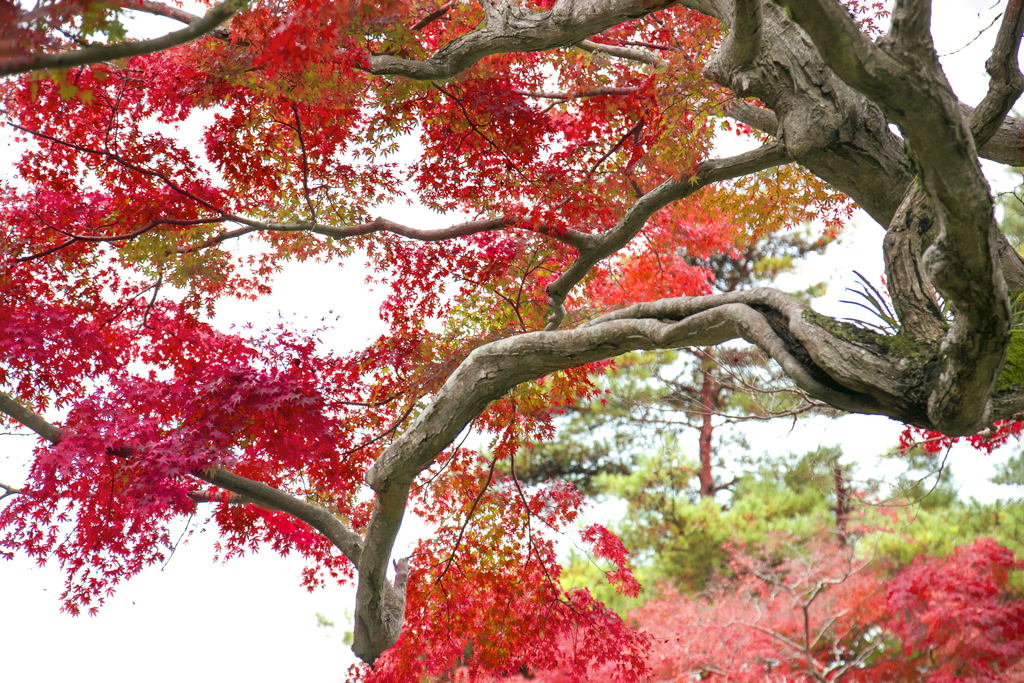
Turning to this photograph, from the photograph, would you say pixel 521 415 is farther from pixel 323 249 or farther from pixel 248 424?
pixel 323 249

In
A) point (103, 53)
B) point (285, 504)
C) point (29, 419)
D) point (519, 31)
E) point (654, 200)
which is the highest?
point (519, 31)

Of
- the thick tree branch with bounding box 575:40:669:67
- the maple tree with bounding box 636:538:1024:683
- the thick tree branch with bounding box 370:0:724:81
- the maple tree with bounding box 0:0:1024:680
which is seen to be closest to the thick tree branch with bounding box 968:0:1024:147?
the maple tree with bounding box 0:0:1024:680

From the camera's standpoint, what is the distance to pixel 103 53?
152 centimetres

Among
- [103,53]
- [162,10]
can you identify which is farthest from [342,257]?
[103,53]

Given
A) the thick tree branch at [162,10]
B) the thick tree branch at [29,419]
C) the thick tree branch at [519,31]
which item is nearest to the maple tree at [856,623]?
the thick tree branch at [29,419]

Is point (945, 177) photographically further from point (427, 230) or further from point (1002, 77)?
point (427, 230)

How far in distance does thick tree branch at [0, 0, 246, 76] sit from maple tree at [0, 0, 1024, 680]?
1046mm

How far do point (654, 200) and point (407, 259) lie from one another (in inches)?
71.1

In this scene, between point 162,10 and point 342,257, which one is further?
point 342,257

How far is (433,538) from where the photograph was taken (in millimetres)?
4730

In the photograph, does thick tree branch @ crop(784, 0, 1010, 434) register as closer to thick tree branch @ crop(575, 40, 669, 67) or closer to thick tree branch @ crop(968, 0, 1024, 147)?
thick tree branch @ crop(968, 0, 1024, 147)

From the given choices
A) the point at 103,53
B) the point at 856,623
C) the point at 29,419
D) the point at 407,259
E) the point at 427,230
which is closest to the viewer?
the point at 103,53

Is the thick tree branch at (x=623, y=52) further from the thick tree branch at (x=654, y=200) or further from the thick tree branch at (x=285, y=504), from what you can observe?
the thick tree branch at (x=285, y=504)

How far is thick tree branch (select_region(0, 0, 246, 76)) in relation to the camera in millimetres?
1516
